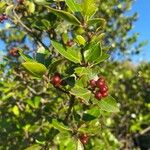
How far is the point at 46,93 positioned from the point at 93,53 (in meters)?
3.26

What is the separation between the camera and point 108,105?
2.27 metres

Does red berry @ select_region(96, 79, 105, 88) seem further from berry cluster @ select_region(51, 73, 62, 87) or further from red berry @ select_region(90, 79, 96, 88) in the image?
berry cluster @ select_region(51, 73, 62, 87)

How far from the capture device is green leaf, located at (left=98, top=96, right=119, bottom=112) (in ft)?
7.34

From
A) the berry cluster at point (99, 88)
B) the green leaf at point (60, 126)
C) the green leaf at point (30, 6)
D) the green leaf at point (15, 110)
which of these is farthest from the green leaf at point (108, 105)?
the green leaf at point (15, 110)

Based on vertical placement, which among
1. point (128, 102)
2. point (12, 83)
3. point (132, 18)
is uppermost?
point (132, 18)

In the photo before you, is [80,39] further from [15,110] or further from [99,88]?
[15,110]

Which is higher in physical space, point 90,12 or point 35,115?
point 90,12

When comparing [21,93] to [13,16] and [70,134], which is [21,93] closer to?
[13,16]

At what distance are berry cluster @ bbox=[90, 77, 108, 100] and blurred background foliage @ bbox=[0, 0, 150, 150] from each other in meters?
0.20

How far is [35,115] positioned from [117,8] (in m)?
4.32

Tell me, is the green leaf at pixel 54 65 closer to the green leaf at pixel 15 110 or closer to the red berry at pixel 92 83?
the red berry at pixel 92 83

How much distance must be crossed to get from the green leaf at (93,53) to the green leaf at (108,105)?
21cm

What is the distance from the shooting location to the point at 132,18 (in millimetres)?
9727

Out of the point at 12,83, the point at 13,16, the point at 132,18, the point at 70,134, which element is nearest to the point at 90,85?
the point at 70,134
